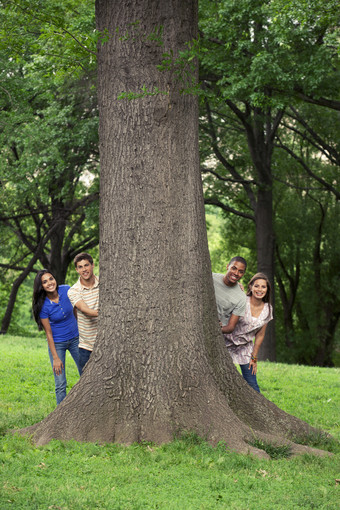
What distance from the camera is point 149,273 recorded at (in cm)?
596

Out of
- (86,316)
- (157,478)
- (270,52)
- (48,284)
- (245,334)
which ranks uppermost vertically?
(270,52)

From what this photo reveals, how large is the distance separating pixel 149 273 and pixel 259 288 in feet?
5.76

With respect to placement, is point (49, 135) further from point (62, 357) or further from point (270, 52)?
point (62, 357)

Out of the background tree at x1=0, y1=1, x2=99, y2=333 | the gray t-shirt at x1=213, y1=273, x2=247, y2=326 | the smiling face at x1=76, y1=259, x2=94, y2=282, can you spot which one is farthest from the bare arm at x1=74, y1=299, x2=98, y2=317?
the background tree at x1=0, y1=1, x2=99, y2=333

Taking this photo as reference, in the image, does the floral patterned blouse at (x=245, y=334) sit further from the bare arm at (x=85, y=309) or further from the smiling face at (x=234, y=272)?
the bare arm at (x=85, y=309)

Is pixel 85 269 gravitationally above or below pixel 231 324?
above

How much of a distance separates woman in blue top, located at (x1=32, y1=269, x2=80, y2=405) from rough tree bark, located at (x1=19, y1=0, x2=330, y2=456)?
1.05 m

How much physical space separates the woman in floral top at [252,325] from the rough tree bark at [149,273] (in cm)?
78

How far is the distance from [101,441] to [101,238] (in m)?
2.06

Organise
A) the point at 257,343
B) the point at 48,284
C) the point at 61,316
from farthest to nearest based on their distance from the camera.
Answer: the point at 257,343 → the point at 61,316 → the point at 48,284

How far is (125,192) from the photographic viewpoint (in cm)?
607

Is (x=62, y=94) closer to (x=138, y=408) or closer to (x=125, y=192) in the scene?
(x=125, y=192)

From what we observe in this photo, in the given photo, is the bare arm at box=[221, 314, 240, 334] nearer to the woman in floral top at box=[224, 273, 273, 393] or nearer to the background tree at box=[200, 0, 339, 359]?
the woman in floral top at box=[224, 273, 273, 393]

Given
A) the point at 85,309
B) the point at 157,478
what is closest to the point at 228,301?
the point at 85,309
